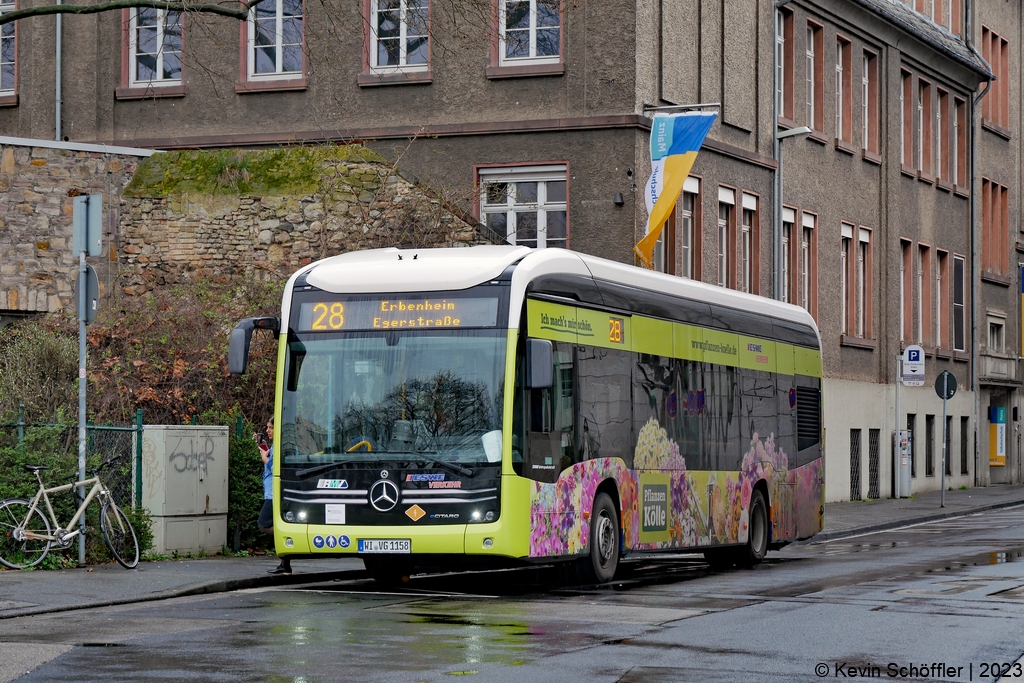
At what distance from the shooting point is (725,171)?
103ft

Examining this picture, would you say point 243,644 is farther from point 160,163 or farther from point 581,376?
point 160,163

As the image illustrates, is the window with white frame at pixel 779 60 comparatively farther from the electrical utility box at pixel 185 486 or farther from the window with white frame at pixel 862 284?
the electrical utility box at pixel 185 486

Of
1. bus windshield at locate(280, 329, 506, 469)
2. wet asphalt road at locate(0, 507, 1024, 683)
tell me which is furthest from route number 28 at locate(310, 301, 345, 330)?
wet asphalt road at locate(0, 507, 1024, 683)

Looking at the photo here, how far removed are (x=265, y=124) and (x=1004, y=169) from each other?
28161 millimetres

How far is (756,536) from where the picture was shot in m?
20.8

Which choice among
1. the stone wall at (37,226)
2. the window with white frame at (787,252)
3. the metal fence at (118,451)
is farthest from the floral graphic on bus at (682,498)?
the window with white frame at (787,252)

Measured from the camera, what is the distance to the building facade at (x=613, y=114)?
27.6 m

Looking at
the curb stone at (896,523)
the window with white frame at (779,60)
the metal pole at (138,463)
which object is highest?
the window with white frame at (779,60)

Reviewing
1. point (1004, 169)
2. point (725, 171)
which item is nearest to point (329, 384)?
point (725, 171)

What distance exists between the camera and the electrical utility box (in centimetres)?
1802

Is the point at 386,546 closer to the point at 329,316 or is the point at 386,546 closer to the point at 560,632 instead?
the point at 329,316

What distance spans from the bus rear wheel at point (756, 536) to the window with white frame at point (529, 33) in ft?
31.9

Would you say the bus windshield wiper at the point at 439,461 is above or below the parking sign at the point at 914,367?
below

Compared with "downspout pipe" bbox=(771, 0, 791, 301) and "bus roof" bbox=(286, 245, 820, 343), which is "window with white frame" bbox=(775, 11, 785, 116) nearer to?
"downspout pipe" bbox=(771, 0, 791, 301)
